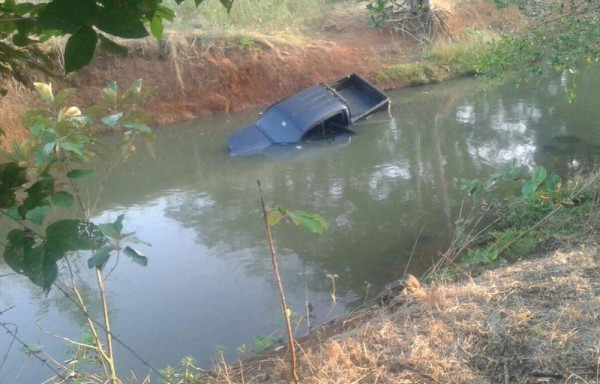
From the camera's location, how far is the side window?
13.0 meters

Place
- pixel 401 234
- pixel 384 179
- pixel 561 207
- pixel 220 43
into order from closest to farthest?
pixel 561 207
pixel 401 234
pixel 384 179
pixel 220 43

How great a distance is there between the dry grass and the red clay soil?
12.9m

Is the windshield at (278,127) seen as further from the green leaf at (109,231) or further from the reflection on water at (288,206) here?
the green leaf at (109,231)

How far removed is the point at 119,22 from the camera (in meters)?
1.37

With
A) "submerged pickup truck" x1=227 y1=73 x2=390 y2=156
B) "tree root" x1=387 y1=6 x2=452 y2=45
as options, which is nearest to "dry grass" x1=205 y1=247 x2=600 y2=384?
"submerged pickup truck" x1=227 y1=73 x2=390 y2=156

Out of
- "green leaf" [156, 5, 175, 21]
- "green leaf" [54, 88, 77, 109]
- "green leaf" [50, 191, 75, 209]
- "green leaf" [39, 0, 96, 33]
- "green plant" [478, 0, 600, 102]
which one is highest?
"green leaf" [39, 0, 96, 33]

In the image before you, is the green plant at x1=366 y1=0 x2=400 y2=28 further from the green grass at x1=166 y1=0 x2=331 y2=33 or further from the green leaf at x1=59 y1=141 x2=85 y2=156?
the green grass at x1=166 y1=0 x2=331 y2=33

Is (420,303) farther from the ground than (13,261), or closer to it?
closer to it

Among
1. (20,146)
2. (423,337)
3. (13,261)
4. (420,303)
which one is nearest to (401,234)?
(420,303)

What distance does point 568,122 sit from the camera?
42.4ft

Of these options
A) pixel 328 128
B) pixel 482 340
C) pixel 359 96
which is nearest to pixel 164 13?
pixel 482 340

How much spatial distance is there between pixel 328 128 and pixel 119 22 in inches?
467

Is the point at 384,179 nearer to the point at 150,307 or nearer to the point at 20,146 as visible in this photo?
the point at 150,307

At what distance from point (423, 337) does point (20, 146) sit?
2.34m
